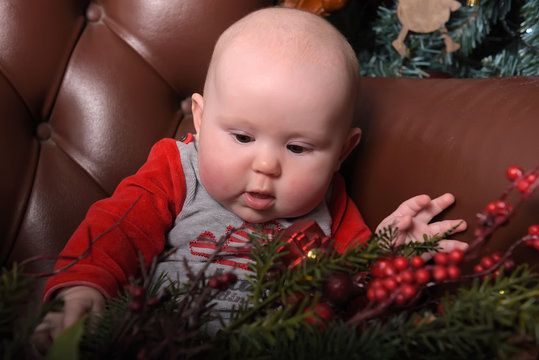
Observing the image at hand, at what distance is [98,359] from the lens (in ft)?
1.15

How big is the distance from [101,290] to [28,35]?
0.53 meters

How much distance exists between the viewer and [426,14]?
1.10m

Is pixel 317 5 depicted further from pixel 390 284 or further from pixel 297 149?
pixel 390 284

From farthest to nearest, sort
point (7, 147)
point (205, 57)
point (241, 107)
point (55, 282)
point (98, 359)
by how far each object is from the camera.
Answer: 1. point (205, 57)
2. point (7, 147)
3. point (241, 107)
4. point (55, 282)
5. point (98, 359)

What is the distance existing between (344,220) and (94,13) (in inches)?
24.7

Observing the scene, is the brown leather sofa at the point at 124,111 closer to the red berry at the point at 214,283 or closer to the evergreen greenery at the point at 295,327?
the evergreen greenery at the point at 295,327

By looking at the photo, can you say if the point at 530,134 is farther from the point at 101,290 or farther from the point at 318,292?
the point at 101,290

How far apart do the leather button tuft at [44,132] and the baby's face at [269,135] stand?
365 mm

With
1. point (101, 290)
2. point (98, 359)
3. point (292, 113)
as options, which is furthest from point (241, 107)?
point (98, 359)

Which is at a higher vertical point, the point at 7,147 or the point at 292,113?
the point at 292,113

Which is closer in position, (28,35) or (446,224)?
(446,224)

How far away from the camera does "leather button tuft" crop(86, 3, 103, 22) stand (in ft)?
3.22

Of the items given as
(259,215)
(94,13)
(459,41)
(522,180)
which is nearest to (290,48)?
(259,215)

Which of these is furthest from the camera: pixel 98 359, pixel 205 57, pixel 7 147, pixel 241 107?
pixel 205 57
